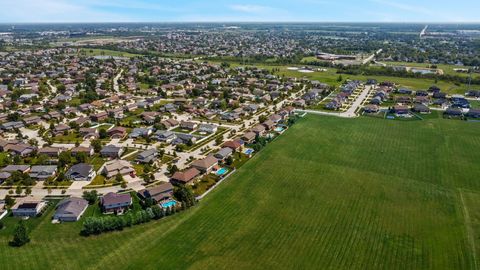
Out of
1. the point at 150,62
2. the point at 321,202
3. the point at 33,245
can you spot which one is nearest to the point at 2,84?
the point at 150,62

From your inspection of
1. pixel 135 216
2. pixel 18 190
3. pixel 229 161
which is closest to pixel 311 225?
pixel 135 216

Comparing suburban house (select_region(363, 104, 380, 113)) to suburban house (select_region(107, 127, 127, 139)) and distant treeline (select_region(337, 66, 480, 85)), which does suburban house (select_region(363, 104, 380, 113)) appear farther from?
suburban house (select_region(107, 127, 127, 139))

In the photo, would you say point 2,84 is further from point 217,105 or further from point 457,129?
point 457,129

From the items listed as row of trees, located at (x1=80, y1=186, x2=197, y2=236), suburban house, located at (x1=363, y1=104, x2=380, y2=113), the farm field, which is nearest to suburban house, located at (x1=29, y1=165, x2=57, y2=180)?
row of trees, located at (x1=80, y1=186, x2=197, y2=236)

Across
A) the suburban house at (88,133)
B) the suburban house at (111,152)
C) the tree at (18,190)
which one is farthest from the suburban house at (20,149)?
the tree at (18,190)

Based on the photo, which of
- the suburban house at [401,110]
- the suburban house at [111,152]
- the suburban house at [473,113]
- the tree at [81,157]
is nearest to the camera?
the tree at [81,157]

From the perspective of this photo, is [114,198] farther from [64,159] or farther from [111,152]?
[111,152]

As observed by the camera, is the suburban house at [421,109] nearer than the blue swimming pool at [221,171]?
No

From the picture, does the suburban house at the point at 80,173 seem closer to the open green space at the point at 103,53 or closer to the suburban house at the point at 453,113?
the suburban house at the point at 453,113
